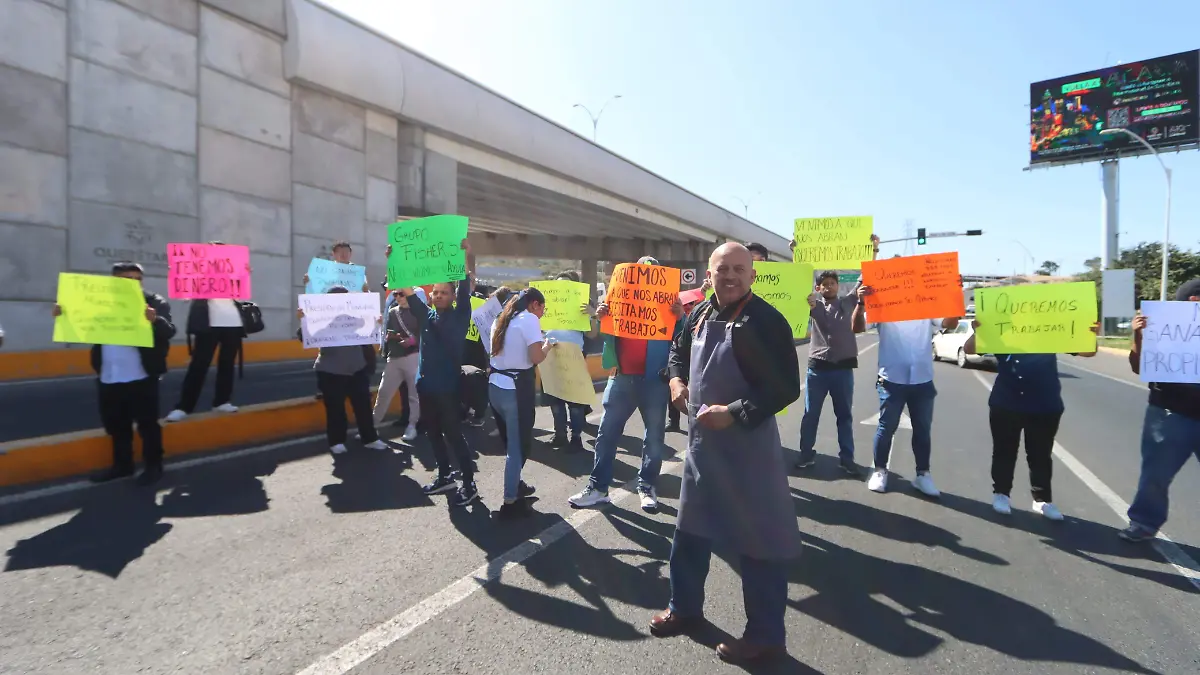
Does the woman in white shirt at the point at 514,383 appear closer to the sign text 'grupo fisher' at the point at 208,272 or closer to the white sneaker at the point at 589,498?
the white sneaker at the point at 589,498

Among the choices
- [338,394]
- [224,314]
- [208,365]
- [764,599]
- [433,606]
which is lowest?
[433,606]

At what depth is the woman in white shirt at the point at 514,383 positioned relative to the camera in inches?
181

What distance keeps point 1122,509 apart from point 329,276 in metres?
7.94

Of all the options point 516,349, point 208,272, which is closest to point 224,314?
point 208,272

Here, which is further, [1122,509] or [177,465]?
[177,465]

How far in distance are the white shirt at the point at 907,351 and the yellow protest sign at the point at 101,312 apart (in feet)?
20.2

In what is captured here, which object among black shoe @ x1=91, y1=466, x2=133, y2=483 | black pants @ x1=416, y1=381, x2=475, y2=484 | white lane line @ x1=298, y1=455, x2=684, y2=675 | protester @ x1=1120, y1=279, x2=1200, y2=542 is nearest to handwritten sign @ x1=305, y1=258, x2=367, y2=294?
black shoe @ x1=91, y1=466, x2=133, y2=483

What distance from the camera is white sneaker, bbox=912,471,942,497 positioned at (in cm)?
530

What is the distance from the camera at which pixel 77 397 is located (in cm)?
884

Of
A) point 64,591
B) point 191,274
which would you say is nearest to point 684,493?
point 64,591

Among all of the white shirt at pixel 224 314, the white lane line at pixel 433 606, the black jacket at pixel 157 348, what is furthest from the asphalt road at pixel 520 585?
the white shirt at pixel 224 314

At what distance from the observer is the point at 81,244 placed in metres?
12.7

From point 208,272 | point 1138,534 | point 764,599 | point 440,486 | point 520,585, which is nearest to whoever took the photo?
point 764,599

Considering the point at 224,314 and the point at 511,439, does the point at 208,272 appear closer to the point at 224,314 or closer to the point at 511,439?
the point at 224,314
